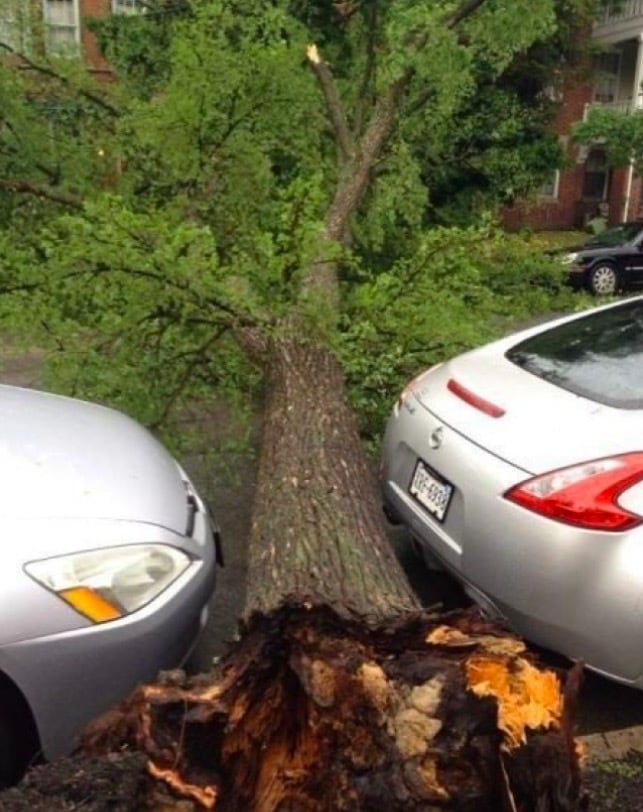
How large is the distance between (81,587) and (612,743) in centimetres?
175

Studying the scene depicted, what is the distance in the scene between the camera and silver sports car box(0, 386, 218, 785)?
245 centimetres

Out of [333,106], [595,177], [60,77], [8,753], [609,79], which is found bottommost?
[8,753]

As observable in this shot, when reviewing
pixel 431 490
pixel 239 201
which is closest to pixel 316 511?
pixel 431 490

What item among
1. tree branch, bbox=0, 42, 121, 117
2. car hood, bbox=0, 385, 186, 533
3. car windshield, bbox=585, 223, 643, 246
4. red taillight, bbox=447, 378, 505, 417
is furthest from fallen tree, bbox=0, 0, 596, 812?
car windshield, bbox=585, 223, 643, 246

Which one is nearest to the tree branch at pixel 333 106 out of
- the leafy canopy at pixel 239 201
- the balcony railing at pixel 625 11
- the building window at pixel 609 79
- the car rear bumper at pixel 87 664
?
the leafy canopy at pixel 239 201

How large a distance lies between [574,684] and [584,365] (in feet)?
6.53

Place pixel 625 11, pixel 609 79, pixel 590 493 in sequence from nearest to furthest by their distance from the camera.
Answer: pixel 590 493 < pixel 625 11 < pixel 609 79

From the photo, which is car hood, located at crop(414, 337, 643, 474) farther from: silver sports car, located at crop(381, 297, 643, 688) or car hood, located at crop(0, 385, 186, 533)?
car hood, located at crop(0, 385, 186, 533)

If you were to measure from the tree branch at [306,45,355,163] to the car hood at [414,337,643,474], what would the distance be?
3663 millimetres

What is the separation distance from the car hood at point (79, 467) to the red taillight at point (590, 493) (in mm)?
1202

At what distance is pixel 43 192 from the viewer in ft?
22.5

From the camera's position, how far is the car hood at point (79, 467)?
2771mm

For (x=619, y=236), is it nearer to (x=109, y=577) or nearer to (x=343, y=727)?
(x=109, y=577)

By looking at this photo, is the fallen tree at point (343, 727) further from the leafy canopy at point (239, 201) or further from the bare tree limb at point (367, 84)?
the bare tree limb at point (367, 84)
